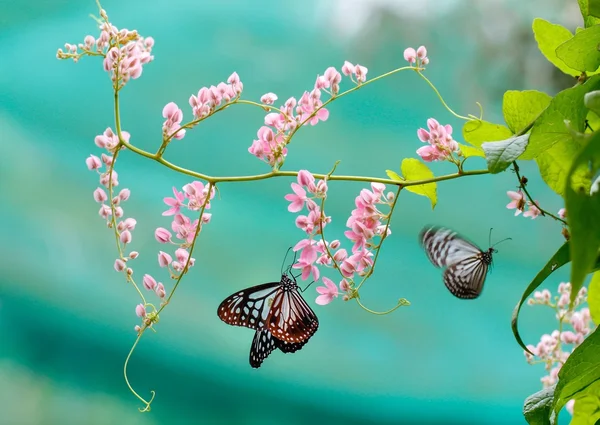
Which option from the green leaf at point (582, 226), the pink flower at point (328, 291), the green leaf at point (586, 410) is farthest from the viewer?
the pink flower at point (328, 291)

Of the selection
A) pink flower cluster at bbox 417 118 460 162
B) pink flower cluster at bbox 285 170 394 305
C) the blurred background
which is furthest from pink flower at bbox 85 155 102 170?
the blurred background

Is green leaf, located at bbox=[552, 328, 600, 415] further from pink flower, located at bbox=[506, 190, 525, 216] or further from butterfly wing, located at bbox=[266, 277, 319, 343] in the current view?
butterfly wing, located at bbox=[266, 277, 319, 343]

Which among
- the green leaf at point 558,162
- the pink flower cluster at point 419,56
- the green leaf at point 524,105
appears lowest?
the green leaf at point 558,162

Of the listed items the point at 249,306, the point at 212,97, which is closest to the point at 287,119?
the point at 212,97

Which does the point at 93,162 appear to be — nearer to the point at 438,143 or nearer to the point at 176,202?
the point at 176,202

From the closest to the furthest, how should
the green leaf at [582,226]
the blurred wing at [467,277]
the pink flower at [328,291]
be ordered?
1. the green leaf at [582,226]
2. the pink flower at [328,291]
3. the blurred wing at [467,277]

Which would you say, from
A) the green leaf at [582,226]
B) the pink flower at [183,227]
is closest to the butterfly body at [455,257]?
the pink flower at [183,227]

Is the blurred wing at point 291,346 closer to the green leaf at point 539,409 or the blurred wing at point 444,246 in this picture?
the blurred wing at point 444,246
